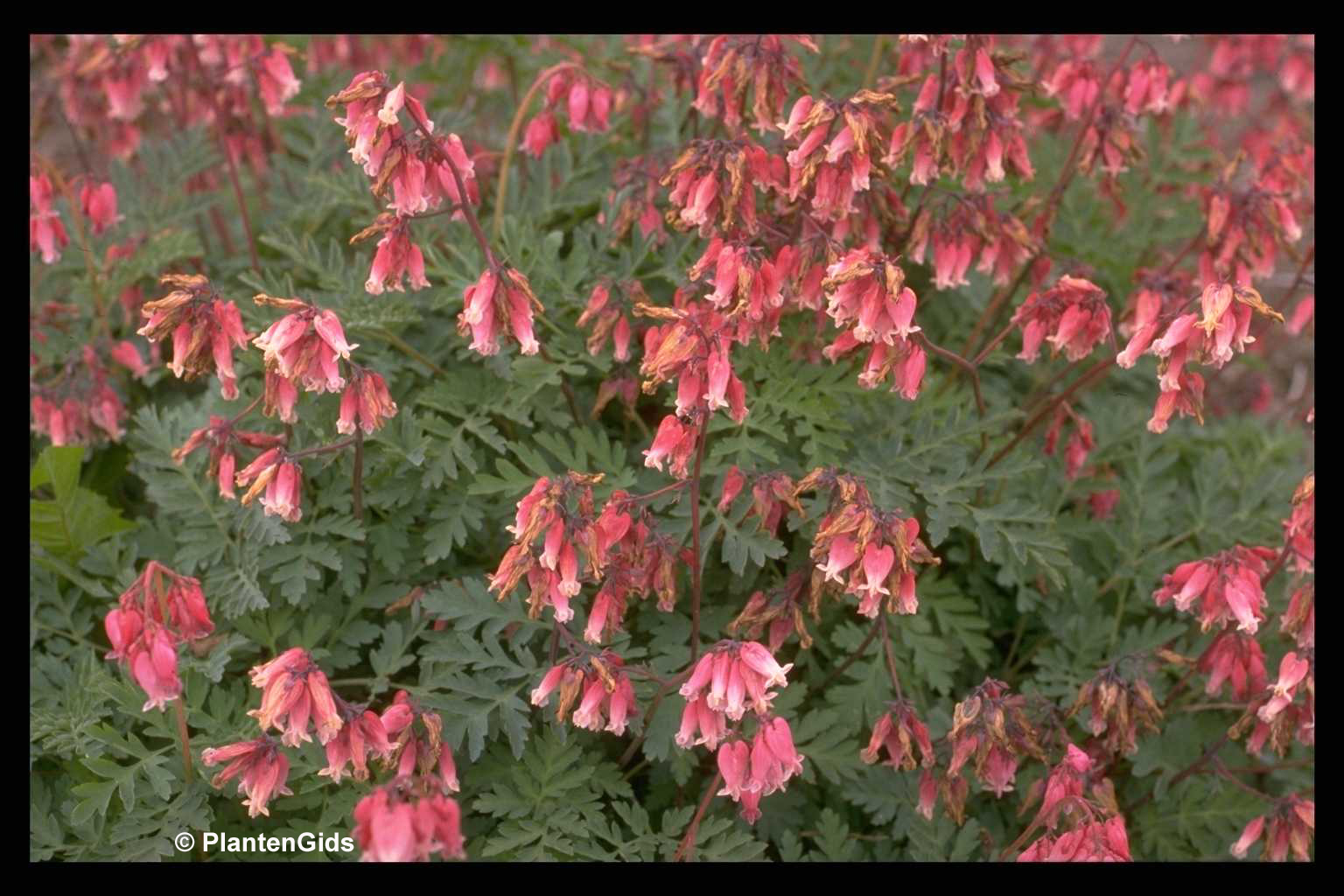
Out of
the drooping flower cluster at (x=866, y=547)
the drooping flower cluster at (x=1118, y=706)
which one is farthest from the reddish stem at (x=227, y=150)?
the drooping flower cluster at (x=1118, y=706)

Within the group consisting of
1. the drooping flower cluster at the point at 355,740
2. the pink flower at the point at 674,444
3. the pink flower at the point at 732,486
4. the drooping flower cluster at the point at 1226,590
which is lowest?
the drooping flower cluster at the point at 355,740

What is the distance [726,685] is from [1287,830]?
1584 mm

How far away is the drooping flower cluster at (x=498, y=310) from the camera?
9.65ft

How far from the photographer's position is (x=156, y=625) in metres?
2.76

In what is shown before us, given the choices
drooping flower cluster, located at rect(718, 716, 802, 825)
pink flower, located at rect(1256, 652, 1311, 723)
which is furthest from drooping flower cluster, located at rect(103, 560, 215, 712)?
pink flower, located at rect(1256, 652, 1311, 723)

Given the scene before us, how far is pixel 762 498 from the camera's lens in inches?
120

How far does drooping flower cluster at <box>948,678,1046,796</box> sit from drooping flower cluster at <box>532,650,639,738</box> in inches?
30.8

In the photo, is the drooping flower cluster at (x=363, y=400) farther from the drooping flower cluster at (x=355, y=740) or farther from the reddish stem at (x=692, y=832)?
the reddish stem at (x=692, y=832)

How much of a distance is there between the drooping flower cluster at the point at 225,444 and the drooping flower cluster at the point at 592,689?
0.94 m

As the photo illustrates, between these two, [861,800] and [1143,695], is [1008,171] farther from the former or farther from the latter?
[861,800]

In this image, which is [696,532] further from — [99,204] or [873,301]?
[99,204]

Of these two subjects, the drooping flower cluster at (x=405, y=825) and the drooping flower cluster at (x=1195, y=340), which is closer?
the drooping flower cluster at (x=405, y=825)

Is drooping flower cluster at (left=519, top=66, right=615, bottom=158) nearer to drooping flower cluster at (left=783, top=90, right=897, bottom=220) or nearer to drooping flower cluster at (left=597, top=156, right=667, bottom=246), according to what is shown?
drooping flower cluster at (left=597, top=156, right=667, bottom=246)

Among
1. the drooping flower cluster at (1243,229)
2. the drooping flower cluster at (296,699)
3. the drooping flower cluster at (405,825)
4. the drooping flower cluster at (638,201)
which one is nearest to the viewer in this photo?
the drooping flower cluster at (405,825)
